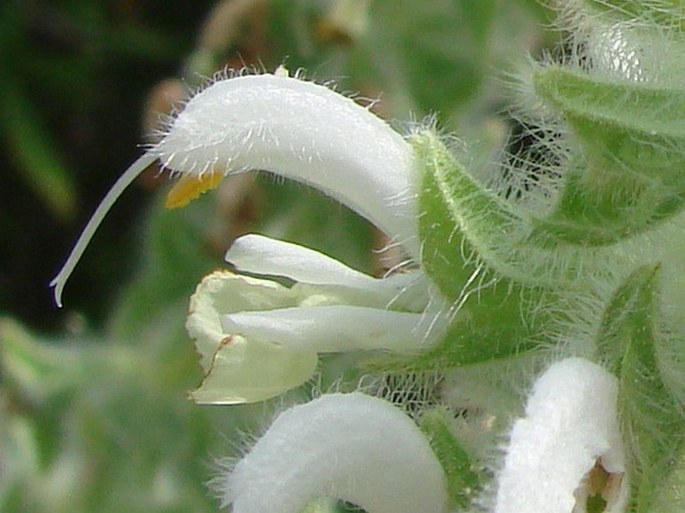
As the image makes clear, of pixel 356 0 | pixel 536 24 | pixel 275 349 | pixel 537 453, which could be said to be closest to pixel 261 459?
pixel 275 349

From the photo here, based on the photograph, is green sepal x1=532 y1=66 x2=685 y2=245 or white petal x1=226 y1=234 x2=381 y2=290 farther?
white petal x1=226 y1=234 x2=381 y2=290

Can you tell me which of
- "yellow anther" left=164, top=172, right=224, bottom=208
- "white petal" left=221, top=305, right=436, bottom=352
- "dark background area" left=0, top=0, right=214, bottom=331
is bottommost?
"dark background area" left=0, top=0, right=214, bottom=331

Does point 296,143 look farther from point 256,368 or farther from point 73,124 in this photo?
point 73,124

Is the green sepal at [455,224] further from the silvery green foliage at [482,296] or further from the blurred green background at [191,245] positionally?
the blurred green background at [191,245]

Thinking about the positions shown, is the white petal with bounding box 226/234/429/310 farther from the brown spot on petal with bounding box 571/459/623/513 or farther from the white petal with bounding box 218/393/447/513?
the brown spot on petal with bounding box 571/459/623/513

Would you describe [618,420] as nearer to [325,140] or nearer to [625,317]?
[625,317]

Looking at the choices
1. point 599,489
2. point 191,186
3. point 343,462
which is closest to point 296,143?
point 191,186

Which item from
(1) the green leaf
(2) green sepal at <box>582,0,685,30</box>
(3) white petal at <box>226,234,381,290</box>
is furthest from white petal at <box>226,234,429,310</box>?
(1) the green leaf
